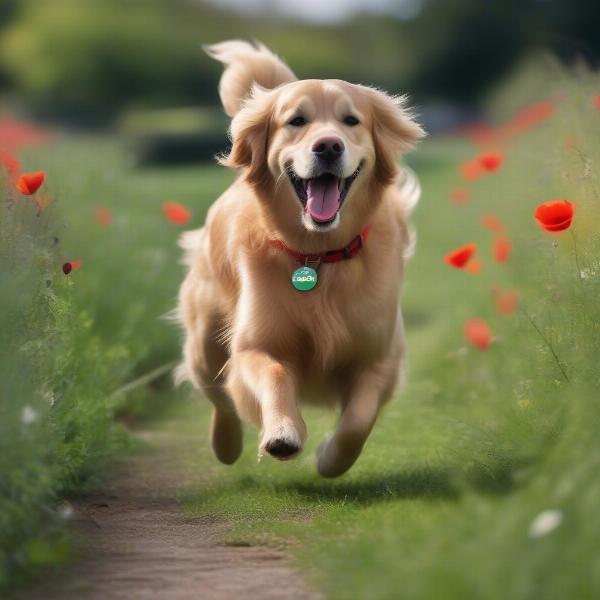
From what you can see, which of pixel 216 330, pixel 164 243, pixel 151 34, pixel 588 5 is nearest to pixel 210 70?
pixel 151 34

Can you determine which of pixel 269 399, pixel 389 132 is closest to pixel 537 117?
pixel 389 132

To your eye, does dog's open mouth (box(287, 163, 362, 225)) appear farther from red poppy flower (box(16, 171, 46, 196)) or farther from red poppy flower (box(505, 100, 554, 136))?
red poppy flower (box(505, 100, 554, 136))

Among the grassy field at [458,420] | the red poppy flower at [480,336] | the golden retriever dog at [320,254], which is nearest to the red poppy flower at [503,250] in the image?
the grassy field at [458,420]

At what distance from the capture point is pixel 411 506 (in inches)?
153

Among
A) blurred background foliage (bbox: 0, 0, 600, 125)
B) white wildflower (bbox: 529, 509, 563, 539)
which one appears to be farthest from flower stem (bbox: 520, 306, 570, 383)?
blurred background foliage (bbox: 0, 0, 600, 125)

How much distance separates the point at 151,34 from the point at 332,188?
129 ft

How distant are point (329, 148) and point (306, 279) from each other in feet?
1.90

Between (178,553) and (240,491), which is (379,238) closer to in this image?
(240,491)

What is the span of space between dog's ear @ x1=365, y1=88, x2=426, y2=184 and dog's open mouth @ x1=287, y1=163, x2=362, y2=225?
0.20m

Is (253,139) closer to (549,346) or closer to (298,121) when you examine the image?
(298,121)

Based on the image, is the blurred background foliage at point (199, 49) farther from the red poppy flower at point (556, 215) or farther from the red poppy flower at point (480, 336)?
the red poppy flower at point (556, 215)

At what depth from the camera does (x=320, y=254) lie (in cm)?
475

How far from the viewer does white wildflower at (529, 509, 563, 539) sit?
2496 millimetres

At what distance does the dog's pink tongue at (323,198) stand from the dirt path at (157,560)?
1233 millimetres
